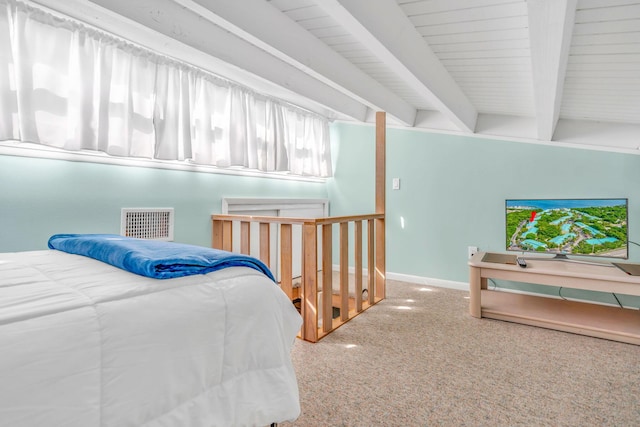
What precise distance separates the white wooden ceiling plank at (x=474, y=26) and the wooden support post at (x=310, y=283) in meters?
1.20

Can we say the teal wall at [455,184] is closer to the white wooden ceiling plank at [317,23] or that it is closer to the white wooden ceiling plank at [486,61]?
the white wooden ceiling plank at [486,61]

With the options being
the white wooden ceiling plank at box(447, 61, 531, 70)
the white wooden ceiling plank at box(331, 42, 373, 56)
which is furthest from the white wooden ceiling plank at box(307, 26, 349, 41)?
the white wooden ceiling plank at box(447, 61, 531, 70)

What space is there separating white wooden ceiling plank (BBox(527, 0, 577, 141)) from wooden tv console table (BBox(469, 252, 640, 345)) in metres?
1.19

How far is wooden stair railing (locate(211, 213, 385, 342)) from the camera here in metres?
A: 2.15

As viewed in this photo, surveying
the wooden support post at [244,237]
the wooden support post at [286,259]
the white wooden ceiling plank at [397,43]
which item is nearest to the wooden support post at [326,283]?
the wooden support post at [286,259]

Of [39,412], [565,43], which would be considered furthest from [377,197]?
[39,412]

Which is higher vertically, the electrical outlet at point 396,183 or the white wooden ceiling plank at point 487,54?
the white wooden ceiling plank at point 487,54

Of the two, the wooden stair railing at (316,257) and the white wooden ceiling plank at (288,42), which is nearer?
the white wooden ceiling plank at (288,42)

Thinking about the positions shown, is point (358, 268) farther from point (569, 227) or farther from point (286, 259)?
point (569, 227)

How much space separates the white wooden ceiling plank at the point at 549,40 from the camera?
3.20 ft

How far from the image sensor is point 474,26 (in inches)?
59.7

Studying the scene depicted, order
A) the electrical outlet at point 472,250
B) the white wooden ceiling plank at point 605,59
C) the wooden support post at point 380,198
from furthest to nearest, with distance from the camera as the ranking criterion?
1. the electrical outlet at point 472,250
2. the wooden support post at point 380,198
3. the white wooden ceiling plank at point 605,59

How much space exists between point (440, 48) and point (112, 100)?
187cm

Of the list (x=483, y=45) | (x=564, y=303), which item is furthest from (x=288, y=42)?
(x=564, y=303)
